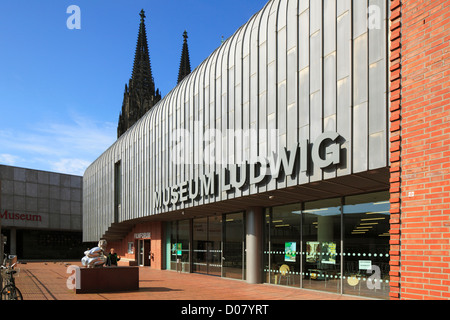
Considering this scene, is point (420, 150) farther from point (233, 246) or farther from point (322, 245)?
point (233, 246)

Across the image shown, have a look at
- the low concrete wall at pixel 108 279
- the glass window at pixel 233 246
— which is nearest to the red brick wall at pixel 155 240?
the glass window at pixel 233 246

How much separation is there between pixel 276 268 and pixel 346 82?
931 centimetres

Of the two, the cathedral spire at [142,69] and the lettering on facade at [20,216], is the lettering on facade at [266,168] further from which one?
the cathedral spire at [142,69]

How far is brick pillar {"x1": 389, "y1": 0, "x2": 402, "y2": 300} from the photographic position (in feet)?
24.6

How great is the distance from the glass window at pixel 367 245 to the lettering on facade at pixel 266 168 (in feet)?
8.59

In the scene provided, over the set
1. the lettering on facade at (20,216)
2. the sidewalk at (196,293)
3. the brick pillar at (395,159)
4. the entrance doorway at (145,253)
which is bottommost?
the entrance doorway at (145,253)

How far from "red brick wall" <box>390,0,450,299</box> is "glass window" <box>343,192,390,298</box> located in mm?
5765

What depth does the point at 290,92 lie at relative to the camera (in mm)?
13633

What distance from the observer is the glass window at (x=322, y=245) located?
1484cm

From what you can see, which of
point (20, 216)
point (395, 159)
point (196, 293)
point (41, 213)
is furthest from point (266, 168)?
point (41, 213)
